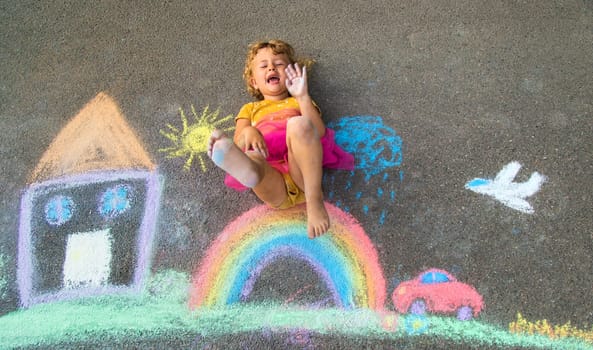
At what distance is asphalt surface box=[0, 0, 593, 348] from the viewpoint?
2131mm

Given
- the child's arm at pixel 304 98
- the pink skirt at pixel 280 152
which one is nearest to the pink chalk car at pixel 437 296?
the pink skirt at pixel 280 152

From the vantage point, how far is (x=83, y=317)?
6.98 ft

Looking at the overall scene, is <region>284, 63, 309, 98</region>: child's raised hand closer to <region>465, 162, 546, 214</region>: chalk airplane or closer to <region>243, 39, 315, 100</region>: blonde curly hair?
<region>243, 39, 315, 100</region>: blonde curly hair

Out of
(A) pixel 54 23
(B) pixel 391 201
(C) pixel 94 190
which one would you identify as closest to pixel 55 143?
(C) pixel 94 190

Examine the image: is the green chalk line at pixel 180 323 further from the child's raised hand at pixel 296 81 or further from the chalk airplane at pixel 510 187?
the child's raised hand at pixel 296 81

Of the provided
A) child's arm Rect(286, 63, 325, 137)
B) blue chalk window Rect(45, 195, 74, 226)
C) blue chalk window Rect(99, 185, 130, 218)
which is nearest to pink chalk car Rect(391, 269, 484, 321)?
child's arm Rect(286, 63, 325, 137)

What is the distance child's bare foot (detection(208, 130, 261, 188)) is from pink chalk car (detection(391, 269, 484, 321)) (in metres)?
0.96

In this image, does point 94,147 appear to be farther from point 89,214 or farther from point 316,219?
point 316,219

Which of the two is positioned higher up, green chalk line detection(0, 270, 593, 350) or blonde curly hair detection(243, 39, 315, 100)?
blonde curly hair detection(243, 39, 315, 100)

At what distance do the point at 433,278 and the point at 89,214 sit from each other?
6.39 ft

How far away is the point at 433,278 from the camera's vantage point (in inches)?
82.2

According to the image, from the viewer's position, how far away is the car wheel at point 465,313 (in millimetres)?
1995

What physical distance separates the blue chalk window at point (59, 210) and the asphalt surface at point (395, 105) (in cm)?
20

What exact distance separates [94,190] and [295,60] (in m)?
1.45
